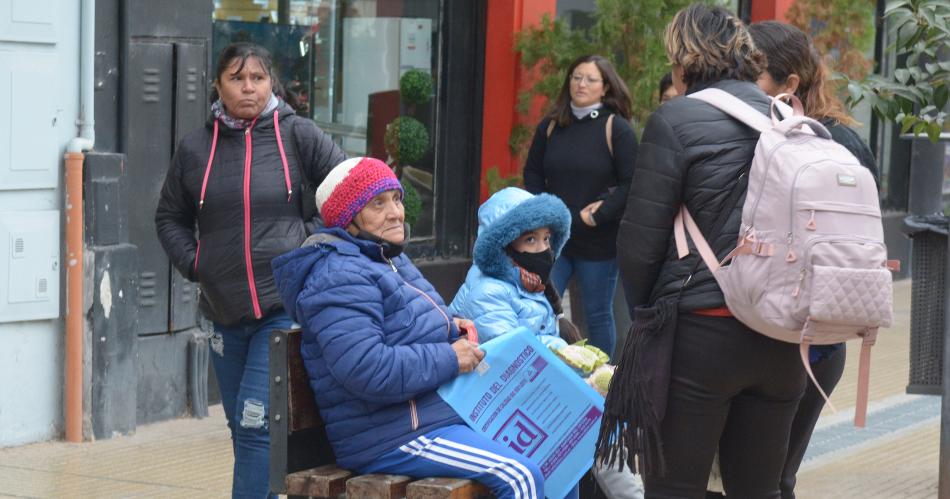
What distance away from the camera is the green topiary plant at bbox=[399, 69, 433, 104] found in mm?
9516

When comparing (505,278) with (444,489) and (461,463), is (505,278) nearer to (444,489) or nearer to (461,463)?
(461,463)

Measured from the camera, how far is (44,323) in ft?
22.8

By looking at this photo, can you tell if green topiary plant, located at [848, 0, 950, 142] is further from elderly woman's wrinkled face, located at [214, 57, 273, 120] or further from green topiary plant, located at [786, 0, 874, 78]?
green topiary plant, located at [786, 0, 874, 78]

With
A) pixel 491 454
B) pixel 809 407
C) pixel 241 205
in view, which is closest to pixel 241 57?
pixel 241 205

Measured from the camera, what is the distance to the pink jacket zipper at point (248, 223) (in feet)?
16.5

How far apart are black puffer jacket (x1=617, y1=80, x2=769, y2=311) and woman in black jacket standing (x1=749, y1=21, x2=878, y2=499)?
0.87m

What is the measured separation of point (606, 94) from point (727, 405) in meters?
4.36

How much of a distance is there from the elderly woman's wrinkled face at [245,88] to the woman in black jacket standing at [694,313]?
1667 millimetres

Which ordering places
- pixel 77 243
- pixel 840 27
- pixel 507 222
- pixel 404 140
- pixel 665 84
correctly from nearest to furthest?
1. pixel 507 222
2. pixel 77 243
3. pixel 665 84
4. pixel 404 140
5. pixel 840 27

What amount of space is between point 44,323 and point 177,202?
196 cm

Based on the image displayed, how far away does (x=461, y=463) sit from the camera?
408cm

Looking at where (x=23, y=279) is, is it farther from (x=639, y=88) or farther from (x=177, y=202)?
(x=639, y=88)

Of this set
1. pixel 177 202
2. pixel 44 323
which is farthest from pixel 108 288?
pixel 177 202

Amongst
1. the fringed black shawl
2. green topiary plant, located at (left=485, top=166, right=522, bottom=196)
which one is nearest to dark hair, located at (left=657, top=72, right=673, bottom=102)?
green topiary plant, located at (left=485, top=166, right=522, bottom=196)
